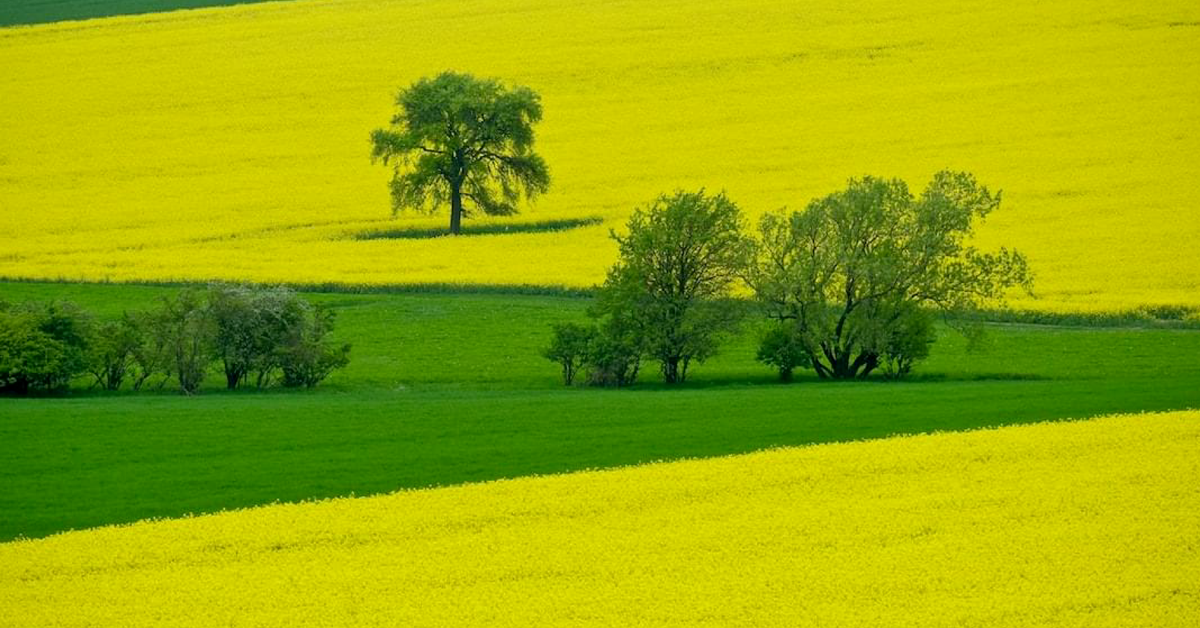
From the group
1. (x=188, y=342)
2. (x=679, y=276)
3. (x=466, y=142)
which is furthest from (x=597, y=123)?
(x=188, y=342)

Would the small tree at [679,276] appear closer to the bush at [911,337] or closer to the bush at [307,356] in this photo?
the bush at [911,337]


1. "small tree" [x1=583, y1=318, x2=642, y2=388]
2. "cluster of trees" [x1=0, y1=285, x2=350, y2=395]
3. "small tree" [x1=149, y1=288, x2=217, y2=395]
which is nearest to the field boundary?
"cluster of trees" [x1=0, y1=285, x2=350, y2=395]

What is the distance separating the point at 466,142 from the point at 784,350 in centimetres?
2247

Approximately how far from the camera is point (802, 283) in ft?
118

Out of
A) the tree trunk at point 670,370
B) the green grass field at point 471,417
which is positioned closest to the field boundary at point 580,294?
the green grass field at point 471,417

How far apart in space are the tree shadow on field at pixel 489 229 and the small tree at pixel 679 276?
50.9 feet

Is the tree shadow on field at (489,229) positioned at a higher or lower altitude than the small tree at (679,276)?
higher

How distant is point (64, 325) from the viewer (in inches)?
1377

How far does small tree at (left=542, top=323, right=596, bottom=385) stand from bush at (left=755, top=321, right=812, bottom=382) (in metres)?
3.47

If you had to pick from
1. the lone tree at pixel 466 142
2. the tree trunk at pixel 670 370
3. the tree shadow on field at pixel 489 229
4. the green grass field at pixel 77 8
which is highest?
the green grass field at pixel 77 8

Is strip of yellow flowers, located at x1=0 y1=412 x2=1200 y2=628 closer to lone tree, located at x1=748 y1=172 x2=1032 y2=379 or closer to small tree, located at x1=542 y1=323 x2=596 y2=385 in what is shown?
lone tree, located at x1=748 y1=172 x2=1032 y2=379

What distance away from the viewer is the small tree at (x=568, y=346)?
117 feet

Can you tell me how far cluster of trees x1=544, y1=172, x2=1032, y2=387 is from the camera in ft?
117

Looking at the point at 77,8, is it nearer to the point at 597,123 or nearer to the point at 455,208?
the point at 597,123
